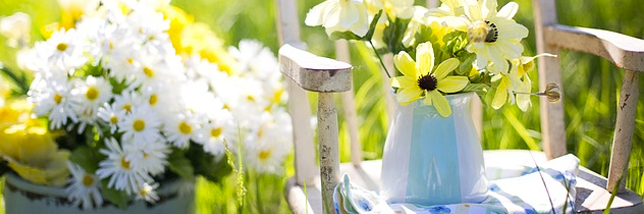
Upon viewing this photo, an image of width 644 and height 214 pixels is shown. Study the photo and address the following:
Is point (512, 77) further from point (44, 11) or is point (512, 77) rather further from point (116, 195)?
point (44, 11)

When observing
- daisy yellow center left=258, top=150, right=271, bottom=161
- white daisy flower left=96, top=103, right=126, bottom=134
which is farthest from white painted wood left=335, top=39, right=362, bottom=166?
white daisy flower left=96, top=103, right=126, bottom=134

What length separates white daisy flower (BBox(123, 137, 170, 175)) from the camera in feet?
3.53

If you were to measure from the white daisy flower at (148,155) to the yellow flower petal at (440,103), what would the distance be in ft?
1.19

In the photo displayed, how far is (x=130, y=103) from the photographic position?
1097 millimetres

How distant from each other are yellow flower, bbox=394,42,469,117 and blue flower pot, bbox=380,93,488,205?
0.20ft

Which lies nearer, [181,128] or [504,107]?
[181,128]

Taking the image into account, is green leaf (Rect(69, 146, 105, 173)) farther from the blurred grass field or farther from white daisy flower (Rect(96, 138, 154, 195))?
the blurred grass field

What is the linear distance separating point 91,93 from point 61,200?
0.47ft

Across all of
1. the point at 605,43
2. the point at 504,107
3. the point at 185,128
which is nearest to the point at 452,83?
the point at 605,43

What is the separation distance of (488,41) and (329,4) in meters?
0.18

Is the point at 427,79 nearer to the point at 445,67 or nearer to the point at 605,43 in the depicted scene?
the point at 445,67

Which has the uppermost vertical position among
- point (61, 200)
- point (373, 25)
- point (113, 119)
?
point (373, 25)

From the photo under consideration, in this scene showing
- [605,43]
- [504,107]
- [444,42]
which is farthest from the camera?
[504,107]

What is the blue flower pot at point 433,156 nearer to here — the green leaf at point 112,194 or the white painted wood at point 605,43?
the white painted wood at point 605,43
